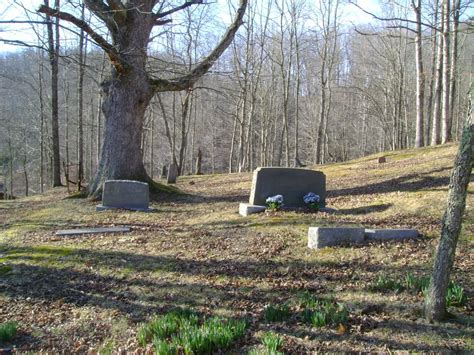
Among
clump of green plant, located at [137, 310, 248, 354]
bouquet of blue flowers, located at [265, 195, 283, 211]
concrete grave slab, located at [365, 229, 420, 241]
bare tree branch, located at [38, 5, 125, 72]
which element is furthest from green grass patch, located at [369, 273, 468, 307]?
bare tree branch, located at [38, 5, 125, 72]

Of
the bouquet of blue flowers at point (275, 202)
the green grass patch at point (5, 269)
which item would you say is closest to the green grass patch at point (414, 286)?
the bouquet of blue flowers at point (275, 202)

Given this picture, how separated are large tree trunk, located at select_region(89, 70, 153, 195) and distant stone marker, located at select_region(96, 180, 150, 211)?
1.28 meters

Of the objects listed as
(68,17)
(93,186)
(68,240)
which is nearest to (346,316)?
(68,240)

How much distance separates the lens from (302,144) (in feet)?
160

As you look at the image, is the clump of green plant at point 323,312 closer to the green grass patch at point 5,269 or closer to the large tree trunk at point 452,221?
the large tree trunk at point 452,221

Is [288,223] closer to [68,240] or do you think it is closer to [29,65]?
[68,240]

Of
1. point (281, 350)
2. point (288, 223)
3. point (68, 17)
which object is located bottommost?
point (281, 350)

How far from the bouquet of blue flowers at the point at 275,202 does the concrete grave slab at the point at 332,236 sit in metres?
2.44

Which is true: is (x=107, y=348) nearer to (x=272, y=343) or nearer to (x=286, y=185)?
(x=272, y=343)

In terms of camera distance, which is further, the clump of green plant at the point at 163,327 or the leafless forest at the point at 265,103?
the leafless forest at the point at 265,103

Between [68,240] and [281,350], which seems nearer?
[281,350]

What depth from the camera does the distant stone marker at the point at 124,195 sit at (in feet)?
33.9

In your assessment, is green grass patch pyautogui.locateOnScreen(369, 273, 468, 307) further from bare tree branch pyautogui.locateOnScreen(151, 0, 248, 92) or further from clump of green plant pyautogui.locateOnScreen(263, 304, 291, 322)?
bare tree branch pyautogui.locateOnScreen(151, 0, 248, 92)

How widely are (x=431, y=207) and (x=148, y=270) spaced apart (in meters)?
5.42
